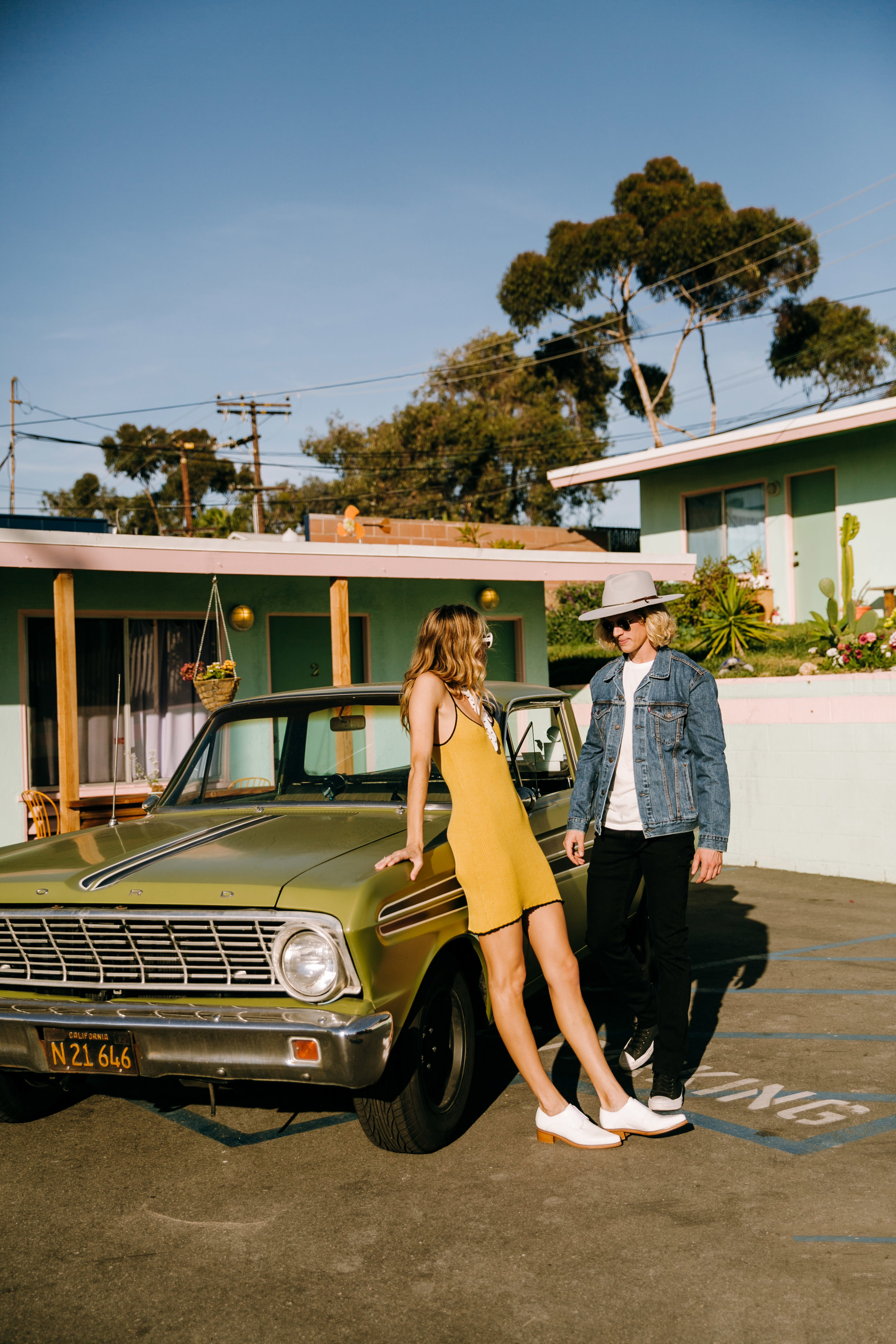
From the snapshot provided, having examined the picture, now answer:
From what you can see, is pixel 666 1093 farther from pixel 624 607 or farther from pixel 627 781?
pixel 624 607

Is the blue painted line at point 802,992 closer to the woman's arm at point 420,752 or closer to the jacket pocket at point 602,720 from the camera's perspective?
the jacket pocket at point 602,720

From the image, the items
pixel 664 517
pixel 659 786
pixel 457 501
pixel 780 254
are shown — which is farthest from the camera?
pixel 457 501

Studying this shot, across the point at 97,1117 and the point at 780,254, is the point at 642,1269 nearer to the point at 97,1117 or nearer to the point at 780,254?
the point at 97,1117

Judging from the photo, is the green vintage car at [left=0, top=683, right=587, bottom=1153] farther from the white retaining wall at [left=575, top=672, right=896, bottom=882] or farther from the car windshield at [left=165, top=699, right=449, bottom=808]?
the white retaining wall at [left=575, top=672, right=896, bottom=882]

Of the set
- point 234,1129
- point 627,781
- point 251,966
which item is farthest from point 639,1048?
point 251,966

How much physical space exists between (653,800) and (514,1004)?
2.97 feet

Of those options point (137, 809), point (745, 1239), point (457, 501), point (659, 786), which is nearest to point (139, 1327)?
point (745, 1239)

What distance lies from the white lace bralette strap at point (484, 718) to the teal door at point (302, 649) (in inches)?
342

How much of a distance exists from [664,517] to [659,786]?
15206 mm

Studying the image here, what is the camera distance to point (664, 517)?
1894cm

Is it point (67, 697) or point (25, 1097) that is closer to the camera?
point (25, 1097)

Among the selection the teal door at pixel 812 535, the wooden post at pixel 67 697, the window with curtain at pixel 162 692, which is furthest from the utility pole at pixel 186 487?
the wooden post at pixel 67 697

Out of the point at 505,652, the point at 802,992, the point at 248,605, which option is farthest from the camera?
the point at 505,652

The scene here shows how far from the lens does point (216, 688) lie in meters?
10.1
